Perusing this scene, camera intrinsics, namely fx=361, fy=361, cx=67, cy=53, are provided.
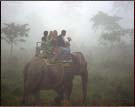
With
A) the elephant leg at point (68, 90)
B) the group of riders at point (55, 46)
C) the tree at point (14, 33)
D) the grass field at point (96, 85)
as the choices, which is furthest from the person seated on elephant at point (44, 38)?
the elephant leg at point (68, 90)

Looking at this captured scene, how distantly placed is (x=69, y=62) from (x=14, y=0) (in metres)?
2.49

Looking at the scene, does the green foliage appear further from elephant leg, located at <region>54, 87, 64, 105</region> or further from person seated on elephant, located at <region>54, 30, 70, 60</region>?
elephant leg, located at <region>54, 87, 64, 105</region>

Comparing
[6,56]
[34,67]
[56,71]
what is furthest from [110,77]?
[6,56]

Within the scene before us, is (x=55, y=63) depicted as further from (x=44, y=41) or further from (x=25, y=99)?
(x=25, y=99)

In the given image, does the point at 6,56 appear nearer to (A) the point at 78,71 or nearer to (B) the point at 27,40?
(B) the point at 27,40

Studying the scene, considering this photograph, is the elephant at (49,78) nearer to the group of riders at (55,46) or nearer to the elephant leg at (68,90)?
the elephant leg at (68,90)

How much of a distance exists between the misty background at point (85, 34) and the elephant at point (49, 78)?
21 cm

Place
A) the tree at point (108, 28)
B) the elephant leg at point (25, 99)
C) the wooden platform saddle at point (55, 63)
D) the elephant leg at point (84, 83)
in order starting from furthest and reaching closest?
the tree at point (108, 28), the wooden platform saddle at point (55, 63), the elephant leg at point (84, 83), the elephant leg at point (25, 99)

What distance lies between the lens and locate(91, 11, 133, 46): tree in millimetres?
10828

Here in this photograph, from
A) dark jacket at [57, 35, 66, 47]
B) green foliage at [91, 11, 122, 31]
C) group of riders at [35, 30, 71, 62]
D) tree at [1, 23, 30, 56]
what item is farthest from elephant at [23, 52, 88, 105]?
green foliage at [91, 11, 122, 31]

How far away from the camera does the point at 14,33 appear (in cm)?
1076

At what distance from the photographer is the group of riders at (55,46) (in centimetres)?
1051

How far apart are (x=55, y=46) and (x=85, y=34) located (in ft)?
3.35

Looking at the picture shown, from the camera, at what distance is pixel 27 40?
35.0ft
